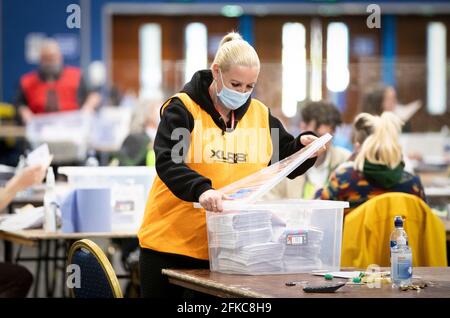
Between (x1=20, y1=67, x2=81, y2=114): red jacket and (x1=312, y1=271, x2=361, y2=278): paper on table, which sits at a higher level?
(x1=20, y1=67, x2=81, y2=114): red jacket

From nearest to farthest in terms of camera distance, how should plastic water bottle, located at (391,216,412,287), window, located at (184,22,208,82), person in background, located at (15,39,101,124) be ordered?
plastic water bottle, located at (391,216,412,287), person in background, located at (15,39,101,124), window, located at (184,22,208,82)

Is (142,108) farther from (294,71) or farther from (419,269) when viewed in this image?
(419,269)

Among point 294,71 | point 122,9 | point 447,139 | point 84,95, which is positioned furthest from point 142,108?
point 122,9

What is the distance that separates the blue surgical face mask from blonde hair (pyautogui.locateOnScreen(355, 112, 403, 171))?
118cm

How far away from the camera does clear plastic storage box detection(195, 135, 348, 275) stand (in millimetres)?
3471

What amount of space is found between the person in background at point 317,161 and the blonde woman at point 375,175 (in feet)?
2.70

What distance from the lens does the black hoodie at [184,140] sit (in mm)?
3346

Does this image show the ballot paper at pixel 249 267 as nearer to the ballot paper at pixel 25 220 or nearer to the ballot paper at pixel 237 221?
the ballot paper at pixel 237 221

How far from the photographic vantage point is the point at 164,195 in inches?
140

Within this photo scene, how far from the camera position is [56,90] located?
34.5 feet

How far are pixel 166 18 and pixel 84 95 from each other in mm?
4595

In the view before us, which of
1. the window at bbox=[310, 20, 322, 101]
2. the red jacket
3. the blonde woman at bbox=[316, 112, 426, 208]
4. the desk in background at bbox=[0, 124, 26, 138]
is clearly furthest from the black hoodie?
the desk in background at bbox=[0, 124, 26, 138]

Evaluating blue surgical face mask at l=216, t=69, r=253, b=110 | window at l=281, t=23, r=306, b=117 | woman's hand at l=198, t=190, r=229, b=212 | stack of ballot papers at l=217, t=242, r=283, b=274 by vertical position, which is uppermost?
window at l=281, t=23, r=306, b=117

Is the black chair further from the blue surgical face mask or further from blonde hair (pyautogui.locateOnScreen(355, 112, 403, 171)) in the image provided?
blonde hair (pyautogui.locateOnScreen(355, 112, 403, 171))
